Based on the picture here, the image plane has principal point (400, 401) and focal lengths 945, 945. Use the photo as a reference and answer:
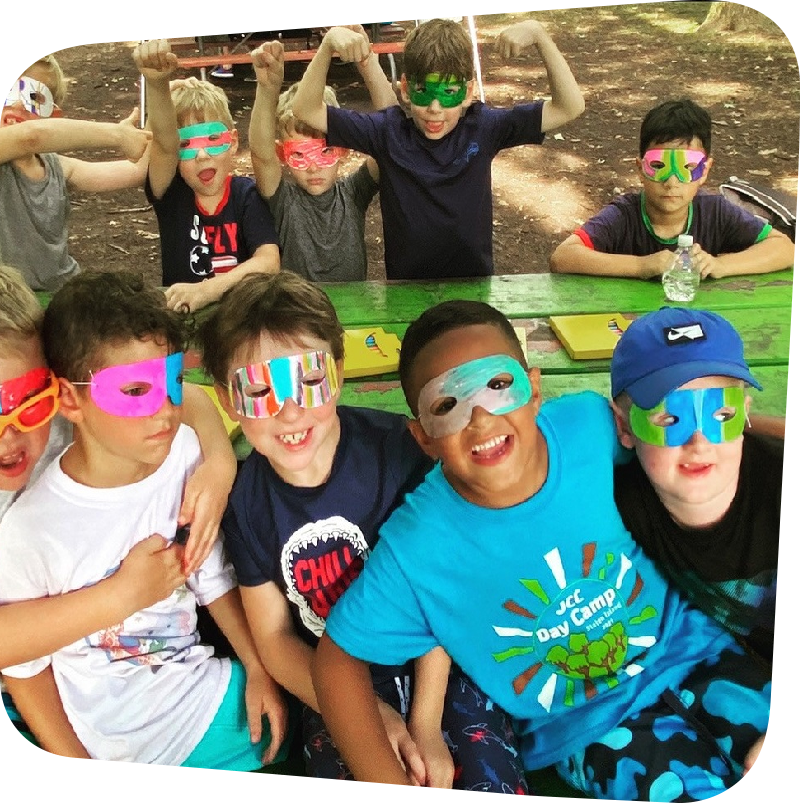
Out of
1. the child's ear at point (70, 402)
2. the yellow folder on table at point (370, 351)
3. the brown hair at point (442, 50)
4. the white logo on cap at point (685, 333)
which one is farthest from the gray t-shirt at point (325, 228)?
the white logo on cap at point (685, 333)

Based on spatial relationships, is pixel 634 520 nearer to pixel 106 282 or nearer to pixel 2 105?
pixel 106 282

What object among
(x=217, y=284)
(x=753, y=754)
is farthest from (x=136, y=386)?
(x=753, y=754)

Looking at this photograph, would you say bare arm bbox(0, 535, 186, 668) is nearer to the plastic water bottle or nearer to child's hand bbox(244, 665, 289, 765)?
child's hand bbox(244, 665, 289, 765)

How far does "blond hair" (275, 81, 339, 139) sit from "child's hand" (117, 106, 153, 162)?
0.84ft

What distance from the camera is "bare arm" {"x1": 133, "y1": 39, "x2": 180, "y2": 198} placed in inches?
68.6

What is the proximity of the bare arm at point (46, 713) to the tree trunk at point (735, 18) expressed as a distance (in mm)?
1734

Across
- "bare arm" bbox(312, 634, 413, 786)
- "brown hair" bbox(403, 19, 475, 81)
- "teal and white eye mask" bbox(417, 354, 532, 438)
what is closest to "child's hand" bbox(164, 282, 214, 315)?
"teal and white eye mask" bbox(417, 354, 532, 438)

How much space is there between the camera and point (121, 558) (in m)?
1.84

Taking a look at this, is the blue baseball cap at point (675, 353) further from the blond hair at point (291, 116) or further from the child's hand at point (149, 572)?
the child's hand at point (149, 572)

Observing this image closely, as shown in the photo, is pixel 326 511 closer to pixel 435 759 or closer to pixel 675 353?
pixel 435 759

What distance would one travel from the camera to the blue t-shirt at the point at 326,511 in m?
1.76

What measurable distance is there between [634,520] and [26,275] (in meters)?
1.23

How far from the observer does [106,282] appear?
5.81 feet

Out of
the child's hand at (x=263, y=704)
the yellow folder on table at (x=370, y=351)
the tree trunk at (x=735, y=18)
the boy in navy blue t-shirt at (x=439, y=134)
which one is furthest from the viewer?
the child's hand at (x=263, y=704)
